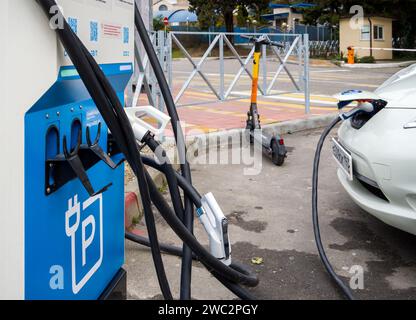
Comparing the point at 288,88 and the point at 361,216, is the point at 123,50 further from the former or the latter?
the point at 288,88

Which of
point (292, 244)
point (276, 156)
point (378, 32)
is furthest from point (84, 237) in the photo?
point (378, 32)

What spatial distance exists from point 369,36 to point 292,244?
1027 inches

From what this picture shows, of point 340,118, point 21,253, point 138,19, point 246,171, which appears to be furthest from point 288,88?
point 21,253

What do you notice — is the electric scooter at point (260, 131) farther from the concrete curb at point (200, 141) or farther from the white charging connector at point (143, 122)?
the white charging connector at point (143, 122)

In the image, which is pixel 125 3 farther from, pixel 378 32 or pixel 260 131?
pixel 378 32

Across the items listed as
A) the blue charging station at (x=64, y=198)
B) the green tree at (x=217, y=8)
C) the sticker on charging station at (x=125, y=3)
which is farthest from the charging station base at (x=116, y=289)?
the green tree at (x=217, y=8)

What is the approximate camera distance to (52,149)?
4.66ft

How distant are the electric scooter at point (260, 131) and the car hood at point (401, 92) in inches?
72.4

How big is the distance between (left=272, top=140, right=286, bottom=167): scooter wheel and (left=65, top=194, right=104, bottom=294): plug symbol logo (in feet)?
11.6

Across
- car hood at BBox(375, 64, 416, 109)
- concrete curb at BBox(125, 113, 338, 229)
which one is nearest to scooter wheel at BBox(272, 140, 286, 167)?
concrete curb at BBox(125, 113, 338, 229)

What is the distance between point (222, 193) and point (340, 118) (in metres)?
1.56

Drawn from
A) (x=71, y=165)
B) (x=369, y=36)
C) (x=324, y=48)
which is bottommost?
(x=71, y=165)

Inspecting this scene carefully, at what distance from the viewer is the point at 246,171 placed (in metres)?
5.15

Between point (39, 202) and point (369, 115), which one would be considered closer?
point (39, 202)
